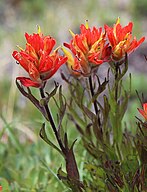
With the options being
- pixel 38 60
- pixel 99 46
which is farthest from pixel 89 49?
pixel 38 60

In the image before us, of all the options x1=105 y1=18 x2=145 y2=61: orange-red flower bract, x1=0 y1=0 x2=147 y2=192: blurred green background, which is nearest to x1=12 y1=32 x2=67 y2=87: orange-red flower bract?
x1=105 y1=18 x2=145 y2=61: orange-red flower bract

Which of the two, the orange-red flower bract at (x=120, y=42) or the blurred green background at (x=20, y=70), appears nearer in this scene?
the orange-red flower bract at (x=120, y=42)

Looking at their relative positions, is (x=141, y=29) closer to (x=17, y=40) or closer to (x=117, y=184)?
(x=17, y=40)

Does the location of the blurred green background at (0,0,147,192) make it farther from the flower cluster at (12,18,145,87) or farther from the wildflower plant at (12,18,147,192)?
the flower cluster at (12,18,145,87)

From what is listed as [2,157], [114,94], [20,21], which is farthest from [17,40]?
[114,94]

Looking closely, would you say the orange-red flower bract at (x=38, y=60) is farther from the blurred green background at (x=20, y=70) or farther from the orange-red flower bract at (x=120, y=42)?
the blurred green background at (x=20, y=70)

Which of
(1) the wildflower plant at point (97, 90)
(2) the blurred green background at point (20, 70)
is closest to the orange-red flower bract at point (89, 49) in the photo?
(1) the wildflower plant at point (97, 90)
